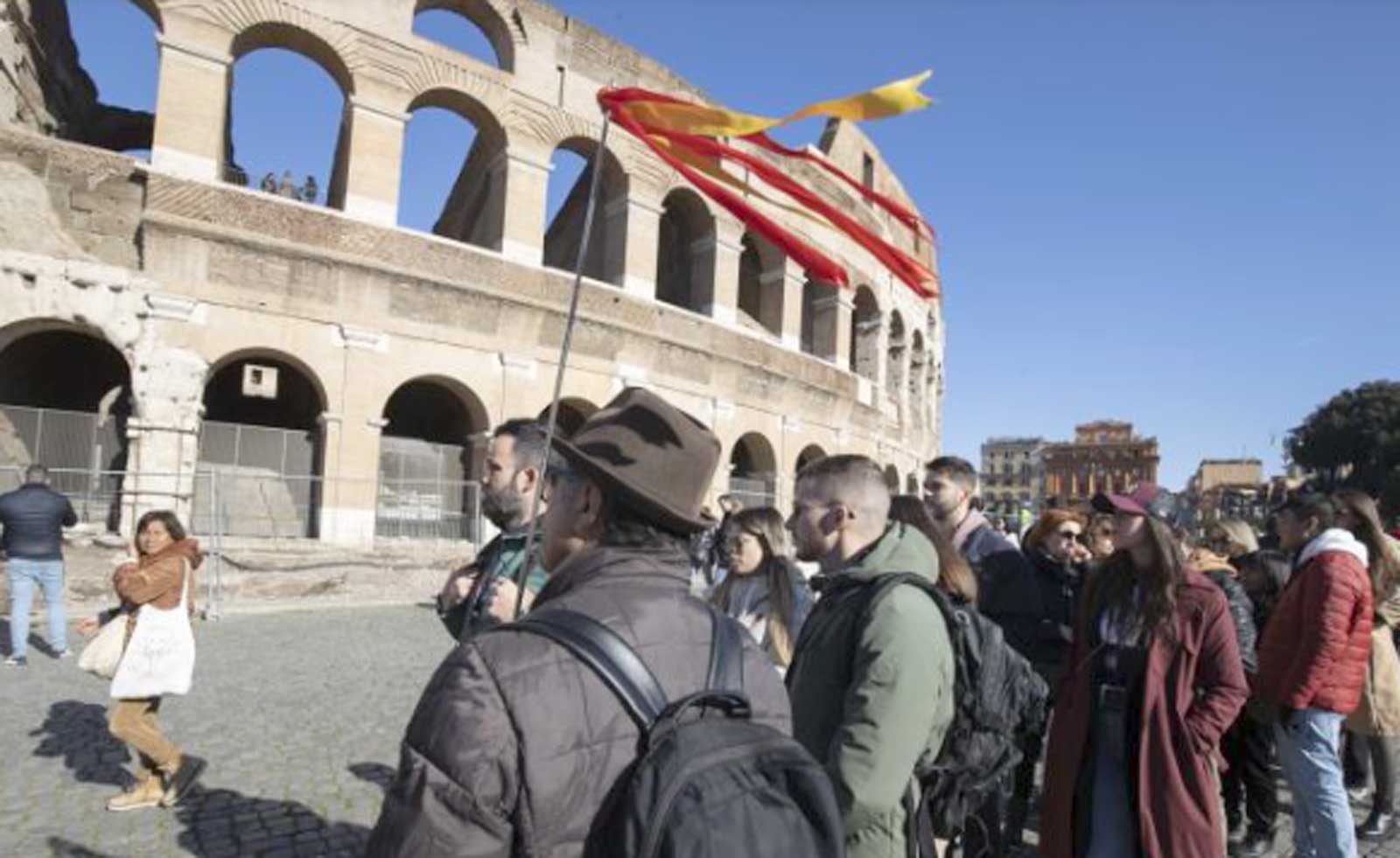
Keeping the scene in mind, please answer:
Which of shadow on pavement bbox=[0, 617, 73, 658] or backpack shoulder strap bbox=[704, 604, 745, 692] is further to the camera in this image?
shadow on pavement bbox=[0, 617, 73, 658]

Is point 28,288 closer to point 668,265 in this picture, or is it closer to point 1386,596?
point 668,265

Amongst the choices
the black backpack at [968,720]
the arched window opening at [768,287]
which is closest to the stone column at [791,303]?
the arched window opening at [768,287]

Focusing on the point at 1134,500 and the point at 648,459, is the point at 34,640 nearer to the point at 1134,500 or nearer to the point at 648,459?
the point at 648,459

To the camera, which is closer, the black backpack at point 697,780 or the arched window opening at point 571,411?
the black backpack at point 697,780

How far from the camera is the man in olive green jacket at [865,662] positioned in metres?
2.21

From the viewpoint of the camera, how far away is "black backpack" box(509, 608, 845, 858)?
1159 mm

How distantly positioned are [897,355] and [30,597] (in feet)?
72.7

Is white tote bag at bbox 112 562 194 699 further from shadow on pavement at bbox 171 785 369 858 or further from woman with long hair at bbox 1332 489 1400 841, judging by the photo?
woman with long hair at bbox 1332 489 1400 841

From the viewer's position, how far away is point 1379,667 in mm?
4633

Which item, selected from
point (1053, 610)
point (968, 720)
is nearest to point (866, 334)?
point (1053, 610)

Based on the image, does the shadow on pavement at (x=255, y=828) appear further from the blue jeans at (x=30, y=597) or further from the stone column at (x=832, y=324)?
the stone column at (x=832, y=324)

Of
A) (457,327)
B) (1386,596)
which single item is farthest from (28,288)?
(1386,596)

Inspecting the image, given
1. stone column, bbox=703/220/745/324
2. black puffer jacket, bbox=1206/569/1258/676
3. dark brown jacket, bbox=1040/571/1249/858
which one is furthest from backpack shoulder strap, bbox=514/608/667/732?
stone column, bbox=703/220/745/324

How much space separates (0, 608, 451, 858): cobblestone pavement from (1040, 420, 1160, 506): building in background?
107m
